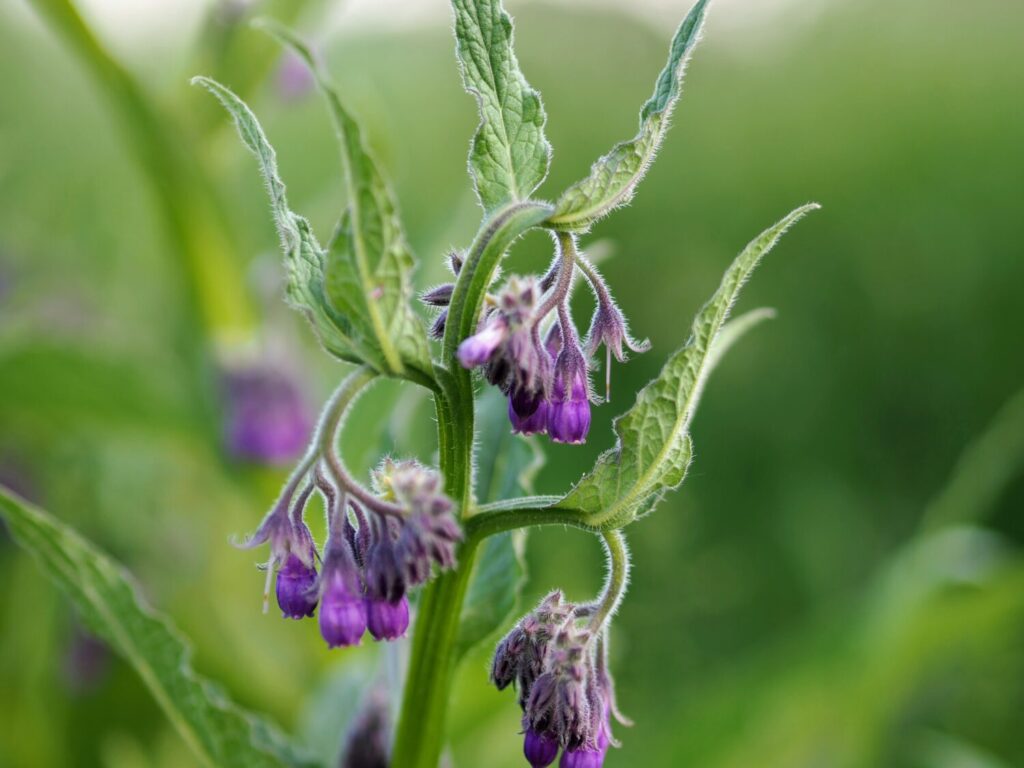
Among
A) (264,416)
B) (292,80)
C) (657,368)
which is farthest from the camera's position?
(657,368)

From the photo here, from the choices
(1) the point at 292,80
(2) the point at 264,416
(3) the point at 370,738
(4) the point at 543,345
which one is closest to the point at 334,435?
(4) the point at 543,345

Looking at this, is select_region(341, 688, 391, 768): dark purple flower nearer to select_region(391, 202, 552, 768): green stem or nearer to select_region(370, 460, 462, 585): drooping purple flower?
select_region(391, 202, 552, 768): green stem

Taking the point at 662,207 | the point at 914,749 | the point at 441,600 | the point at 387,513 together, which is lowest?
the point at 914,749

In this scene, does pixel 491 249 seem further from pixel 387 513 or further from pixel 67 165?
pixel 67 165

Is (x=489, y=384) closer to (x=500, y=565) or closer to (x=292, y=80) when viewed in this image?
(x=500, y=565)

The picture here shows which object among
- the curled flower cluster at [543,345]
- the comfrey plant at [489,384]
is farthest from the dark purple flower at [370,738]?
the curled flower cluster at [543,345]

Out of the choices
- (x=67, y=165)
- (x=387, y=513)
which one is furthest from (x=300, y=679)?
(x=67, y=165)
